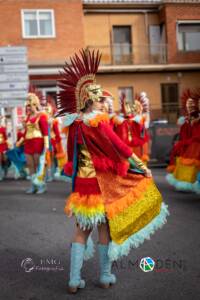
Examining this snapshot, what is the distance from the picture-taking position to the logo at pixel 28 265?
4305 mm

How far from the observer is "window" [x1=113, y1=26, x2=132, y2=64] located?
71.8 feet

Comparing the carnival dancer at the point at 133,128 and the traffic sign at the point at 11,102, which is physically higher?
the traffic sign at the point at 11,102

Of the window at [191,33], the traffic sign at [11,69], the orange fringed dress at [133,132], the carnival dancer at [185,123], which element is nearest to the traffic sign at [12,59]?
the traffic sign at [11,69]

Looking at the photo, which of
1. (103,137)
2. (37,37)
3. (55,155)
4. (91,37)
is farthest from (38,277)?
(91,37)

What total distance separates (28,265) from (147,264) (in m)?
1.21

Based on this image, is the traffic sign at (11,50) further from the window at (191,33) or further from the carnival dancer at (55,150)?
the window at (191,33)

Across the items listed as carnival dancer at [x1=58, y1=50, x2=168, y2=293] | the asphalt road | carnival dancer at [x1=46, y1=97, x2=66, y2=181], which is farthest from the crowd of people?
carnival dancer at [x1=46, y1=97, x2=66, y2=181]

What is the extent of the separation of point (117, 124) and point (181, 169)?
1.89 metres

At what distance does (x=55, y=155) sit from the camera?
1124 cm

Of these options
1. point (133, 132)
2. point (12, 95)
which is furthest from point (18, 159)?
point (133, 132)

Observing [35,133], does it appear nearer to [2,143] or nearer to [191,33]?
[2,143]

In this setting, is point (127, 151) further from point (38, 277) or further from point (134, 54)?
point (134, 54)

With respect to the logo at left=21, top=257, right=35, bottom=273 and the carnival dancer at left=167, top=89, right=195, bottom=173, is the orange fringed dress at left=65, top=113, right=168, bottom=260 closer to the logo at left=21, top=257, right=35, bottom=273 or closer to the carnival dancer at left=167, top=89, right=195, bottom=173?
the logo at left=21, top=257, right=35, bottom=273

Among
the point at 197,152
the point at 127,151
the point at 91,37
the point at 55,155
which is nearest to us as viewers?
the point at 127,151
